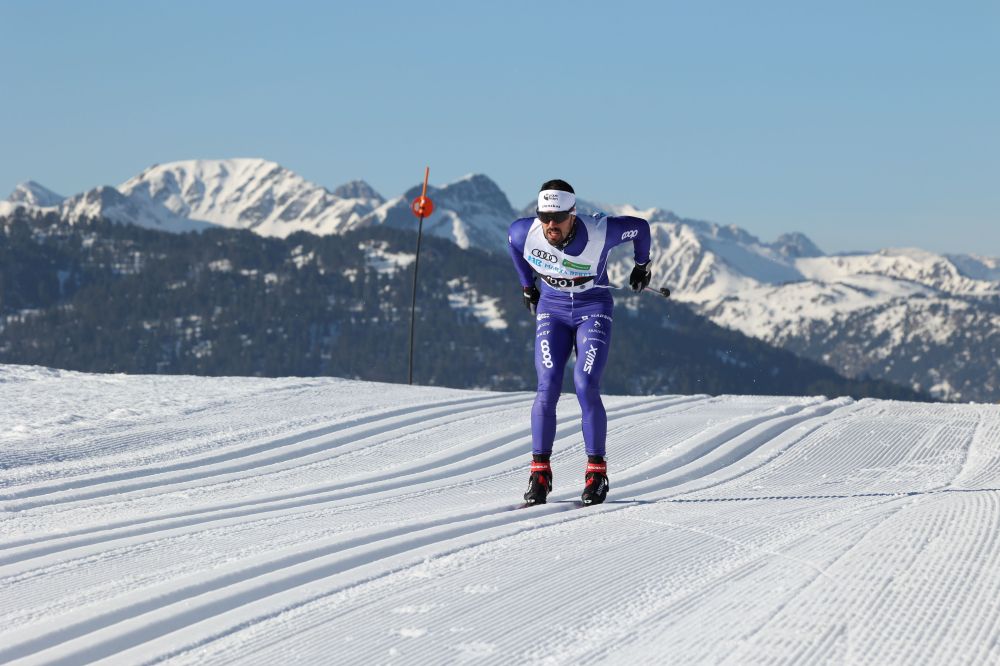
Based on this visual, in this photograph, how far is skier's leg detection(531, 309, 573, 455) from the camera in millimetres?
7418

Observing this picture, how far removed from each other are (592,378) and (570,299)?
535 mm

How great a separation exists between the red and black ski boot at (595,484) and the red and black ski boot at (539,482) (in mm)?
243

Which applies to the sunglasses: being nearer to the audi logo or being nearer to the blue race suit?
the blue race suit

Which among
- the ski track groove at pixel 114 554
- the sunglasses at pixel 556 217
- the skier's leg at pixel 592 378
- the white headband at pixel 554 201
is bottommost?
the ski track groove at pixel 114 554

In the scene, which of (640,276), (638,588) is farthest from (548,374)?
(638,588)

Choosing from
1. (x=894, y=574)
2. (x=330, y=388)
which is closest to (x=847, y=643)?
(x=894, y=574)

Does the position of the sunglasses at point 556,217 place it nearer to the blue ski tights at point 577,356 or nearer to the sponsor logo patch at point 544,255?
the sponsor logo patch at point 544,255

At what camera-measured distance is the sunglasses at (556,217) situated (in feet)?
23.7

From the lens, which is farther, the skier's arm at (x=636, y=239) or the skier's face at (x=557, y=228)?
the skier's arm at (x=636, y=239)

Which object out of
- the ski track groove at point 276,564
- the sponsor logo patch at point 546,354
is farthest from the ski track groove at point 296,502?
the sponsor logo patch at point 546,354

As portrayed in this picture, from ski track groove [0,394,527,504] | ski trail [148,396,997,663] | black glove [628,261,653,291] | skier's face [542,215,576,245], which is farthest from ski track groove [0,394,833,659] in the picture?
ski track groove [0,394,527,504]

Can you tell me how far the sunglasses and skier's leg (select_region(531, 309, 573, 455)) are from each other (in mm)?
659

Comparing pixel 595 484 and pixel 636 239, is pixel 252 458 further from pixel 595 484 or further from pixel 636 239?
pixel 636 239

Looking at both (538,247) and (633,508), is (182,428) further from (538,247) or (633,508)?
(633,508)
